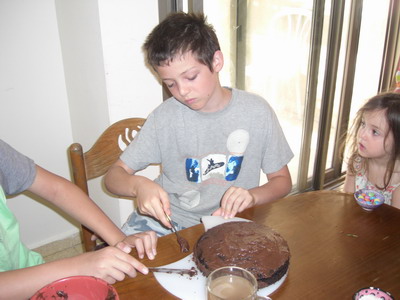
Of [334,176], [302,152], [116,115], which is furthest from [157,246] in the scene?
[334,176]

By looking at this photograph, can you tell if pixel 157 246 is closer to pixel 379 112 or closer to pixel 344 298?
pixel 344 298

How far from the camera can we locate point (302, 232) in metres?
0.95

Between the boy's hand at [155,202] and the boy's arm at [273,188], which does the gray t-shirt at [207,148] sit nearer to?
the boy's arm at [273,188]

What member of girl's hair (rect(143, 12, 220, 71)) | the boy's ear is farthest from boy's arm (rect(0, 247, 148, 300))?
the boy's ear

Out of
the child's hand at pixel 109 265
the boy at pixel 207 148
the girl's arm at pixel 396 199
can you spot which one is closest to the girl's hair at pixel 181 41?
the boy at pixel 207 148

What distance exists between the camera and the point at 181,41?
3.72 feet

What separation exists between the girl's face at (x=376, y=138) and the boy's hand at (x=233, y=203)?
2.54 ft

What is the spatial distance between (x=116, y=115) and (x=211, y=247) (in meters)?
1.02

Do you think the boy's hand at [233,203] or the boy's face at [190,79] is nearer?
the boy's hand at [233,203]

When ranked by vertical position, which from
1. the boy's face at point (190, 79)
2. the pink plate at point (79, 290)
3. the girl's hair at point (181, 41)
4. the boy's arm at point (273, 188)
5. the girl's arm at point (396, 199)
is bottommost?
the girl's arm at point (396, 199)

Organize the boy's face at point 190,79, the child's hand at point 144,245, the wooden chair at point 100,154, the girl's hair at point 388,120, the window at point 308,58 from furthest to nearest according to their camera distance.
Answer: the window at point 308,58, the girl's hair at point 388,120, the wooden chair at point 100,154, the boy's face at point 190,79, the child's hand at point 144,245

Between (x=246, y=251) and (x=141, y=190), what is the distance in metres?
0.39

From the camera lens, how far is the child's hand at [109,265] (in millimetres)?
773

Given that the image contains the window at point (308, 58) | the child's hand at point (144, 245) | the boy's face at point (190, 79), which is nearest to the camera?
the child's hand at point (144, 245)
